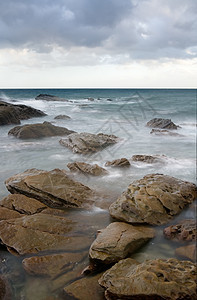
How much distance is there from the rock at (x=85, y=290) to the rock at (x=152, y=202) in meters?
1.52

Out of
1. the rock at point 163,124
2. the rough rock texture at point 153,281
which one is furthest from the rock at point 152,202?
the rock at point 163,124

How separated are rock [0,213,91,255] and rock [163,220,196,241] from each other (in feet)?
4.10

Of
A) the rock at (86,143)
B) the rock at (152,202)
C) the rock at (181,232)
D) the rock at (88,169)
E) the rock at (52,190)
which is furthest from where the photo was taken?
the rock at (86,143)

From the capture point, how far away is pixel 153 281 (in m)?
2.68

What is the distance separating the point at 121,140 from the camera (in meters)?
12.3

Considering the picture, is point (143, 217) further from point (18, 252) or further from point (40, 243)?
point (18, 252)

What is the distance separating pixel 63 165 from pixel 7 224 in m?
4.37

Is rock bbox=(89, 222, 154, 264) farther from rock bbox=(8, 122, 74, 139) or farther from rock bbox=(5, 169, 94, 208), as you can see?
rock bbox=(8, 122, 74, 139)

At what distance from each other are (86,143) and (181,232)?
6986 mm

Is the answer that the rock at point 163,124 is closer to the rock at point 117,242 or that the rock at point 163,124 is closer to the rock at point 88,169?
the rock at point 88,169

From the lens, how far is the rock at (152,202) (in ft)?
14.8

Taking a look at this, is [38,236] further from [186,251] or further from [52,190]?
[186,251]

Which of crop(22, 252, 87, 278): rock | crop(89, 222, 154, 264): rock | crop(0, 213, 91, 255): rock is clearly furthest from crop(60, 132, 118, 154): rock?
crop(22, 252, 87, 278): rock

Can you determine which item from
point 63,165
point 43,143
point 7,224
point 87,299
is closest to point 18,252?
point 7,224
